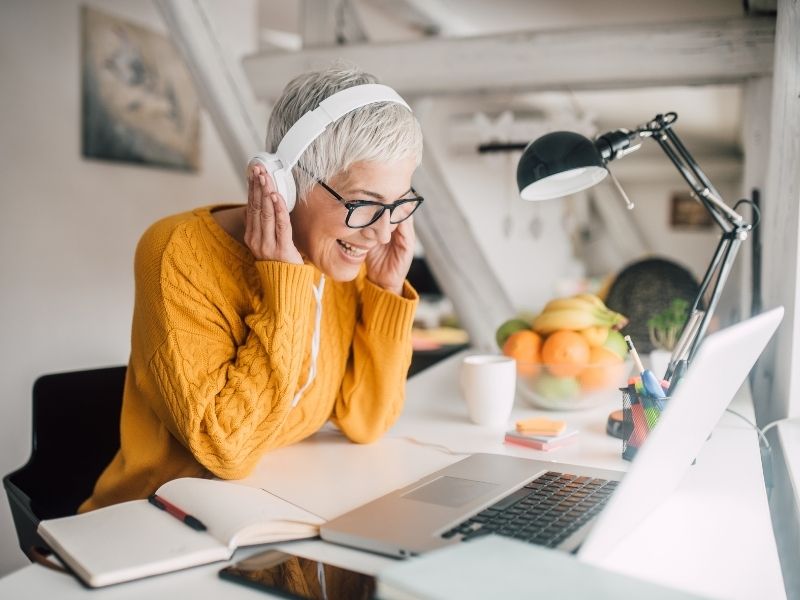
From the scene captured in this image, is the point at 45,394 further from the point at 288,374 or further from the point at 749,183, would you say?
the point at 749,183

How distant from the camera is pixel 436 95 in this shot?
2.35m

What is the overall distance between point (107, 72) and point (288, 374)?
1.86m

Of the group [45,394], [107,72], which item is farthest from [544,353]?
[107,72]

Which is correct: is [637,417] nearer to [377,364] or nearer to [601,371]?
[601,371]

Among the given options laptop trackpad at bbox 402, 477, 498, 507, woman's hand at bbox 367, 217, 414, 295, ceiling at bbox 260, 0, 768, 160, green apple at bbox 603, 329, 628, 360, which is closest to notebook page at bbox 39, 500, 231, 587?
laptop trackpad at bbox 402, 477, 498, 507

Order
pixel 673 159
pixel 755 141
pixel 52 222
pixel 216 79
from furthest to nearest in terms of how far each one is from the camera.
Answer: pixel 52 222
pixel 216 79
pixel 755 141
pixel 673 159

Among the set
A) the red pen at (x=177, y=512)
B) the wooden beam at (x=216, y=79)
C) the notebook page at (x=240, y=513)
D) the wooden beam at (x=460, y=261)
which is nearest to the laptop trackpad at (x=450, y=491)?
the notebook page at (x=240, y=513)

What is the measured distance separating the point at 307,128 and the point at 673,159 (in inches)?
28.5

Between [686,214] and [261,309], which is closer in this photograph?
[261,309]

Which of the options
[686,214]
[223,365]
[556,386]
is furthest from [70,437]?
[686,214]

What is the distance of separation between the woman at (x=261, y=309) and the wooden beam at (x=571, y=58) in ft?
3.35

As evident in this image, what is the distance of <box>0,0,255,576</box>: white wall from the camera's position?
2.31m

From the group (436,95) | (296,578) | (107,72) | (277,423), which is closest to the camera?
(296,578)

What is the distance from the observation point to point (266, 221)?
48.2 inches
